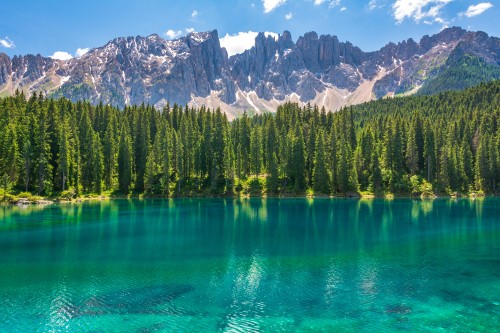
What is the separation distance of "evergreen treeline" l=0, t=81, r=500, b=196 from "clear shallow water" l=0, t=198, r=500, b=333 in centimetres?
5173

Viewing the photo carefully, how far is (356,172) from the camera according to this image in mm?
119312

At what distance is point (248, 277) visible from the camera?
32.8 metres

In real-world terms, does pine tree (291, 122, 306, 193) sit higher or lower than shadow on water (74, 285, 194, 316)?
higher

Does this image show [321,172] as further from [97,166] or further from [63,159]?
[63,159]

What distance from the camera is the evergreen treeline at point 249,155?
113m

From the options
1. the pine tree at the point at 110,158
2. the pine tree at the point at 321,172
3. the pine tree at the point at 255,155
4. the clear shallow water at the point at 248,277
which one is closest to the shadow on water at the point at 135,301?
the clear shallow water at the point at 248,277

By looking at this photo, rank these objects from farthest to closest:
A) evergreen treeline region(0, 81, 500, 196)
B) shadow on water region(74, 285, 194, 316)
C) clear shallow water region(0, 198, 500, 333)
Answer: evergreen treeline region(0, 81, 500, 196) < shadow on water region(74, 285, 194, 316) < clear shallow water region(0, 198, 500, 333)

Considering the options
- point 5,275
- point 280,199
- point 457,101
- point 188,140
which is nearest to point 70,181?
point 188,140

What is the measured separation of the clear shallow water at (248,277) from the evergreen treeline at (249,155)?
51.7 m

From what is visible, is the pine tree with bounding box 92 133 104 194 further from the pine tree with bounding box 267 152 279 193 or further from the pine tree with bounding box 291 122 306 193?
the pine tree with bounding box 291 122 306 193

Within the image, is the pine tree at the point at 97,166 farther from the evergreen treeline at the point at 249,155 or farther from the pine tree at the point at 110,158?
the pine tree at the point at 110,158

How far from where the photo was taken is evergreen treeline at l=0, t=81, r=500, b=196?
113 metres

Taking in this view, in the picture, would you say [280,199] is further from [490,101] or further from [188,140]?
[490,101]

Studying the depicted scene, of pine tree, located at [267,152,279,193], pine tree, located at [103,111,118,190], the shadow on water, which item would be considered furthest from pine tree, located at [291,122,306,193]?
the shadow on water
